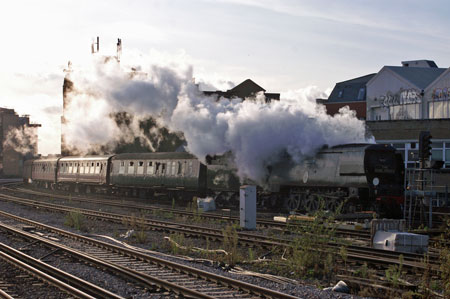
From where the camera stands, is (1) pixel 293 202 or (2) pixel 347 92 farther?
(2) pixel 347 92

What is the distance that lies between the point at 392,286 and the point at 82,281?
17.8ft

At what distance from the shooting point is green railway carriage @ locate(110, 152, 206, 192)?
2931cm

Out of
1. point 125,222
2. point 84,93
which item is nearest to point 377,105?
point 84,93

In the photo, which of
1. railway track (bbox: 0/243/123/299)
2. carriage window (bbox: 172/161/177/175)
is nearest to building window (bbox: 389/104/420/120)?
carriage window (bbox: 172/161/177/175)

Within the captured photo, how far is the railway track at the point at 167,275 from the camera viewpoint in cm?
960

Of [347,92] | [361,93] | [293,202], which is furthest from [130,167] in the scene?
[347,92]

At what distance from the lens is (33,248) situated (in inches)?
605

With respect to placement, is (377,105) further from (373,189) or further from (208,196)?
(373,189)

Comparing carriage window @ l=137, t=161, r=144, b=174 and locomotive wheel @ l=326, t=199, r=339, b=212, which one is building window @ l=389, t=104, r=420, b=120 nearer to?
carriage window @ l=137, t=161, r=144, b=174

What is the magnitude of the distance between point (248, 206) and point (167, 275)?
320 inches

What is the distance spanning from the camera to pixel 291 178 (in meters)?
24.1

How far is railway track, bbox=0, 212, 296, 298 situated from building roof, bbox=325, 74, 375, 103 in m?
57.1

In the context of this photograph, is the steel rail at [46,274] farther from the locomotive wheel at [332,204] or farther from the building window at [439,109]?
the building window at [439,109]

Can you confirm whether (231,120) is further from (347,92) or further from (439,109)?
(347,92)
